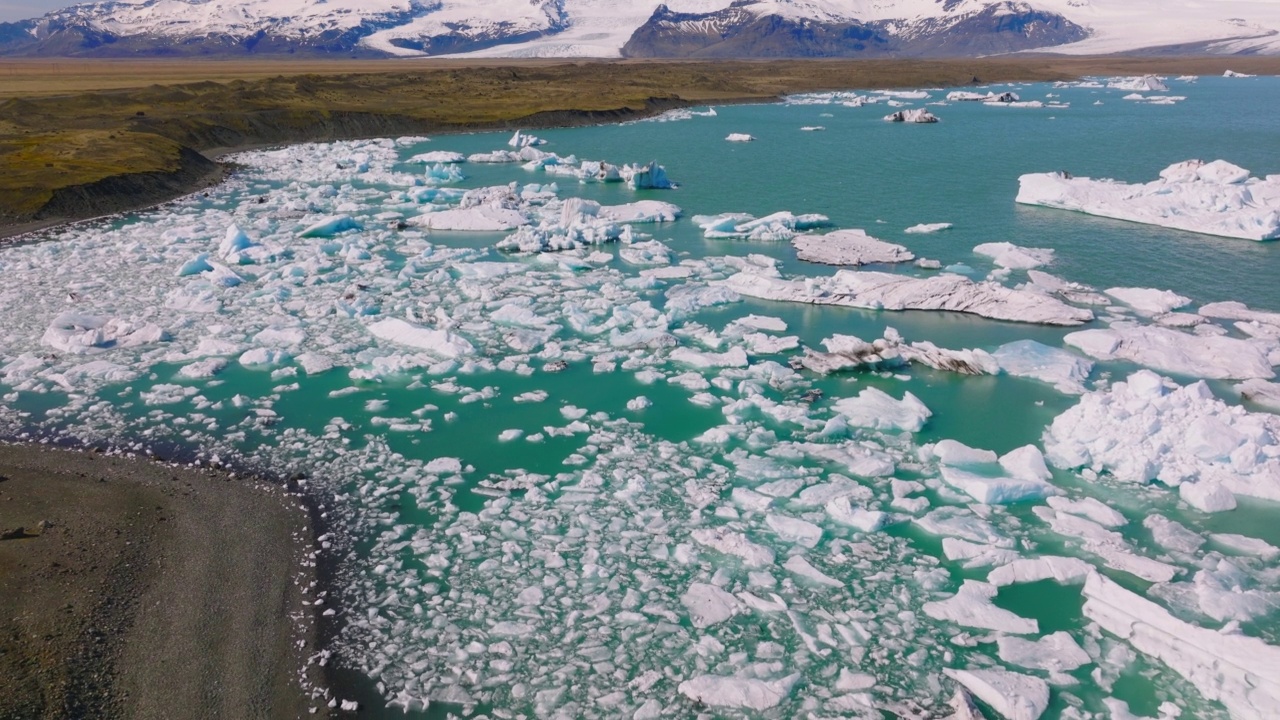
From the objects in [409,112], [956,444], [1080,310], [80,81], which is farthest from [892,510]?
[80,81]

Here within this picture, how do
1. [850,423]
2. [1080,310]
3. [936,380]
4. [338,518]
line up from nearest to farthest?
[338,518] → [850,423] → [936,380] → [1080,310]

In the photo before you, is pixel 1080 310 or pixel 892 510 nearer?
pixel 892 510

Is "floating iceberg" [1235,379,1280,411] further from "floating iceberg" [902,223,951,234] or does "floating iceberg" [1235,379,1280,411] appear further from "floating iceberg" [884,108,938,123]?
"floating iceberg" [884,108,938,123]

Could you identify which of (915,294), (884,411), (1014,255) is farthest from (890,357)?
(1014,255)

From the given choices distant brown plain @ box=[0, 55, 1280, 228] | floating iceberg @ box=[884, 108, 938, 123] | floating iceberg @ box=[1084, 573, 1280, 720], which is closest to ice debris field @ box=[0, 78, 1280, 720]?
floating iceberg @ box=[1084, 573, 1280, 720]

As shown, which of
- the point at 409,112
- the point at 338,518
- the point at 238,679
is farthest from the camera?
the point at 409,112

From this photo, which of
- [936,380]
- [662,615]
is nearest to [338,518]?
[662,615]

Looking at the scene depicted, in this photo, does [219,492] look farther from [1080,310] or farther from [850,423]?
[1080,310]

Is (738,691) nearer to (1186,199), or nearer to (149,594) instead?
(149,594)
